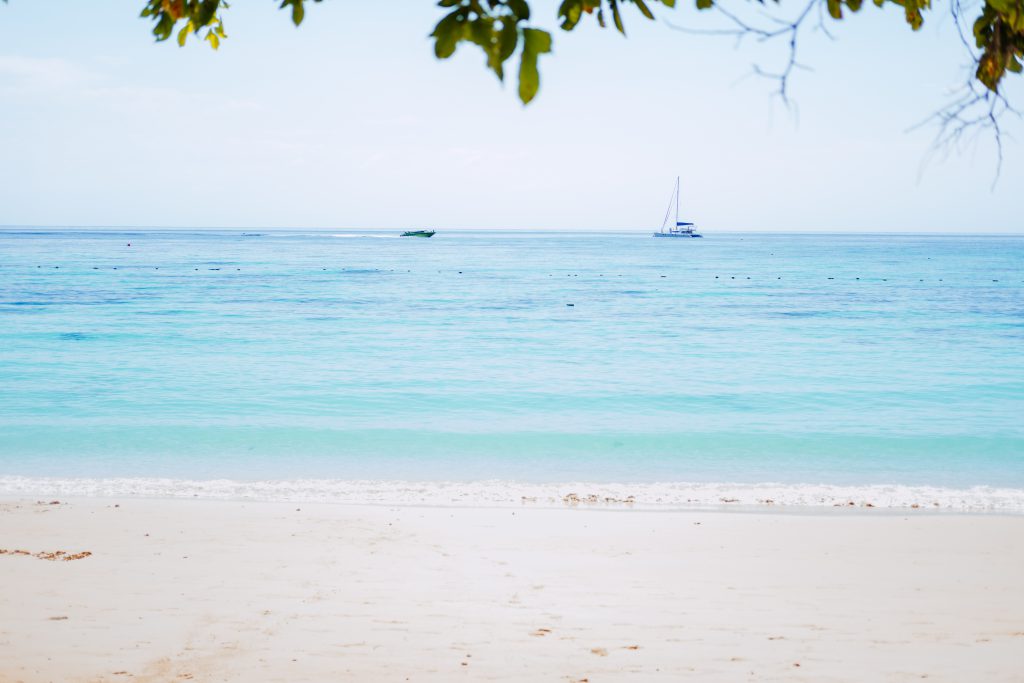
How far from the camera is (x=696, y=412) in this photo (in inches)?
609

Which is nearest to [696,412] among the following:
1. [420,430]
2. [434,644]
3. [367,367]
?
[420,430]

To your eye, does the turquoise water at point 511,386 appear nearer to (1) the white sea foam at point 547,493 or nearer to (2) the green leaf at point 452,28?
(1) the white sea foam at point 547,493

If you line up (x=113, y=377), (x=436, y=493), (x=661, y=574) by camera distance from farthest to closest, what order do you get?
(x=113, y=377) → (x=436, y=493) → (x=661, y=574)

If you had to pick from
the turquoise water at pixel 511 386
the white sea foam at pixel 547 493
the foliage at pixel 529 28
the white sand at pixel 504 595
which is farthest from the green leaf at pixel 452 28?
the turquoise water at pixel 511 386

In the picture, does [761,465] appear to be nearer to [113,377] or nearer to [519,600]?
[519,600]

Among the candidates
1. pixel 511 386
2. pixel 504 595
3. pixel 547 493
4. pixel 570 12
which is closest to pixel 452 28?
pixel 570 12

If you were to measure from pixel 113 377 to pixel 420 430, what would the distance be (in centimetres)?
859

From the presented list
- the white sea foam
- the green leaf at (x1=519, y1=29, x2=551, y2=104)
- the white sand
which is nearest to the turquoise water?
the white sea foam

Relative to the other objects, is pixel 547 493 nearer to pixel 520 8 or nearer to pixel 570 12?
pixel 570 12

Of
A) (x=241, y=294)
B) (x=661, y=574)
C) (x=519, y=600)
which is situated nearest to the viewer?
(x=519, y=600)

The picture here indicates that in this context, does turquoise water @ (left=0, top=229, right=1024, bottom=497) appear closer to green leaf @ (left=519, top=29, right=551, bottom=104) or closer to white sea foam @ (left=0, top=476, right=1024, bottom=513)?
white sea foam @ (left=0, top=476, right=1024, bottom=513)

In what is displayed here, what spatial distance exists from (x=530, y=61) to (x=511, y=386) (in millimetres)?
16373

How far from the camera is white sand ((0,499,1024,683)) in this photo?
4902 millimetres

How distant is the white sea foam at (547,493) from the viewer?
927cm
